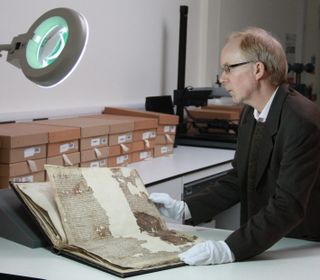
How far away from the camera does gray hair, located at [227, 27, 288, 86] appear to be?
5.62ft

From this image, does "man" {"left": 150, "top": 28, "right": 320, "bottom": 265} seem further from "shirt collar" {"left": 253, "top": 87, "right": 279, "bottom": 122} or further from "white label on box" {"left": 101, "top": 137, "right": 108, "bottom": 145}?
"white label on box" {"left": 101, "top": 137, "right": 108, "bottom": 145}

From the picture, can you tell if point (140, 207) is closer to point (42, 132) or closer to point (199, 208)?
point (199, 208)

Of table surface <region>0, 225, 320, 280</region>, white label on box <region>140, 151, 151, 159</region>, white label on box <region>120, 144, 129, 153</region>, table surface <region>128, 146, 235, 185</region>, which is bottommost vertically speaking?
table surface <region>128, 146, 235, 185</region>

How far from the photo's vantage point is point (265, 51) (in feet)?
5.61

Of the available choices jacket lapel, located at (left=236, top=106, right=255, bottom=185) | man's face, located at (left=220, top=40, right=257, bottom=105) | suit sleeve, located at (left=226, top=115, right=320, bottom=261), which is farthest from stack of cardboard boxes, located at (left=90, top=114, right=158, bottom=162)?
suit sleeve, located at (left=226, top=115, right=320, bottom=261)

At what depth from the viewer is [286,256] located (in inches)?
60.2

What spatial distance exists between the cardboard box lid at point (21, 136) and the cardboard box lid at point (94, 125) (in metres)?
0.20

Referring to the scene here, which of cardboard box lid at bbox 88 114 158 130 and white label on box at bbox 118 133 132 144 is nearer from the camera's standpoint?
white label on box at bbox 118 133 132 144

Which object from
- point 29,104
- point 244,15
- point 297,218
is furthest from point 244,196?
point 244,15

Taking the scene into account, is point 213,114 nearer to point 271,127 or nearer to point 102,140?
point 102,140

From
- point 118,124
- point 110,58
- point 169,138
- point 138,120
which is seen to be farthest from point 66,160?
point 110,58

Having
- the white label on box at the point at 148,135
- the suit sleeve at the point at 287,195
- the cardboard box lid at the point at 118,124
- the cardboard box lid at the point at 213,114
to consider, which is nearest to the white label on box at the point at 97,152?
the cardboard box lid at the point at 118,124

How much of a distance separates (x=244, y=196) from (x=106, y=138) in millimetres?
854

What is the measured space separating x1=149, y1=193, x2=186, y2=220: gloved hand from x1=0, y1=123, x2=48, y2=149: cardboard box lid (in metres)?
0.54
